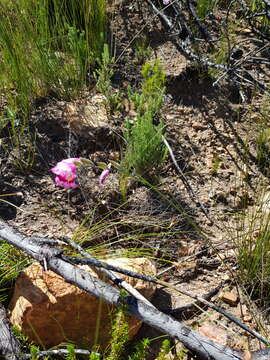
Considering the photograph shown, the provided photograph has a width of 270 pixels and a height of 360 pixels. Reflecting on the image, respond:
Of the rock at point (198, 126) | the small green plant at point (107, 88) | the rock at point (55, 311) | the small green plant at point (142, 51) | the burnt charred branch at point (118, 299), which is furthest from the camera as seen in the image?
the small green plant at point (142, 51)

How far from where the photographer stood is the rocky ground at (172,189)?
2041mm

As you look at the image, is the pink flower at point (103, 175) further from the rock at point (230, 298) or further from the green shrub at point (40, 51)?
the rock at point (230, 298)

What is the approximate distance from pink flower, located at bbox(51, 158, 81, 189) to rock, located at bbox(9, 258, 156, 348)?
0.49 m

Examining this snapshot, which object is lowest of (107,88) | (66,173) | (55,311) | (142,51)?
(55,311)

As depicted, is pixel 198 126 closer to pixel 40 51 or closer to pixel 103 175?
pixel 103 175

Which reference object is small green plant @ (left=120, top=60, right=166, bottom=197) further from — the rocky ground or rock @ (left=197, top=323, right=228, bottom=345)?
rock @ (left=197, top=323, right=228, bottom=345)

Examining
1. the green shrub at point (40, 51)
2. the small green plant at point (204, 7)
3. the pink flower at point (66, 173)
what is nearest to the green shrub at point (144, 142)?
the pink flower at point (66, 173)

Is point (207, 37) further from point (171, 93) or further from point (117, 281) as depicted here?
point (117, 281)

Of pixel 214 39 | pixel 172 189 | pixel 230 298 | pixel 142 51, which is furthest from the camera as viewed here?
pixel 214 39

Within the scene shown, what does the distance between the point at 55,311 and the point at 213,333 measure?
691mm

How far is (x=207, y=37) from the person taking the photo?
2.97 meters

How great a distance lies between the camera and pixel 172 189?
2.40 m

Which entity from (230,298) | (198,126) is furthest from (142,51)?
(230,298)

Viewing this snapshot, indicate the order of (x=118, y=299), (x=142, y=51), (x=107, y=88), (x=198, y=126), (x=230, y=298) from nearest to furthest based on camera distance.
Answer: (x=118, y=299), (x=230, y=298), (x=107, y=88), (x=198, y=126), (x=142, y=51)
